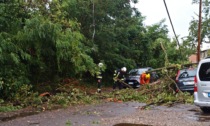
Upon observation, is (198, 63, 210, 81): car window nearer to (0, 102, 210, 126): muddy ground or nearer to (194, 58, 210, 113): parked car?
(194, 58, 210, 113): parked car

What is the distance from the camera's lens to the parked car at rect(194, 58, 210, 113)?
35.0 ft

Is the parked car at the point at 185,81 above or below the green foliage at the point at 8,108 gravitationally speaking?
above

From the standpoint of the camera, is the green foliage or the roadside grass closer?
the green foliage

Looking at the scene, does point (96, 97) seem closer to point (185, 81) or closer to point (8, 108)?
point (185, 81)

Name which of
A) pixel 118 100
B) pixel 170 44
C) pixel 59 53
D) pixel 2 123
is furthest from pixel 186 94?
pixel 170 44

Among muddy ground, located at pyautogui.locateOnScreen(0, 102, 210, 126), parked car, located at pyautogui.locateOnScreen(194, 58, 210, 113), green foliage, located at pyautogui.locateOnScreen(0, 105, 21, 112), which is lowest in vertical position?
muddy ground, located at pyautogui.locateOnScreen(0, 102, 210, 126)

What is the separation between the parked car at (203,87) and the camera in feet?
35.0

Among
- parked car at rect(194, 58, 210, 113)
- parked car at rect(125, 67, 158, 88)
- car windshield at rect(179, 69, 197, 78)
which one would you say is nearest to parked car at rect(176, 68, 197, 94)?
car windshield at rect(179, 69, 197, 78)

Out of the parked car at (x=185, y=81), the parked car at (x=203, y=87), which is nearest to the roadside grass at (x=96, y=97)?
the parked car at (x=185, y=81)

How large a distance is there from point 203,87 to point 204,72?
1.76 ft

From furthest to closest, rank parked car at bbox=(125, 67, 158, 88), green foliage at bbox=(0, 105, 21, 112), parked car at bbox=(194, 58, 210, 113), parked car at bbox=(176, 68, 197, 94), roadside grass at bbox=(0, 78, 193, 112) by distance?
1. parked car at bbox=(125, 67, 158, 88)
2. parked car at bbox=(176, 68, 197, 94)
3. roadside grass at bbox=(0, 78, 193, 112)
4. green foliage at bbox=(0, 105, 21, 112)
5. parked car at bbox=(194, 58, 210, 113)

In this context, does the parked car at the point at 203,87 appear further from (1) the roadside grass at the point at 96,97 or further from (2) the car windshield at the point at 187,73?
(2) the car windshield at the point at 187,73

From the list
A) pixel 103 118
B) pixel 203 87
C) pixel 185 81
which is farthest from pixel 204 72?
pixel 185 81

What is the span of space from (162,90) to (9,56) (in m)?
7.17
